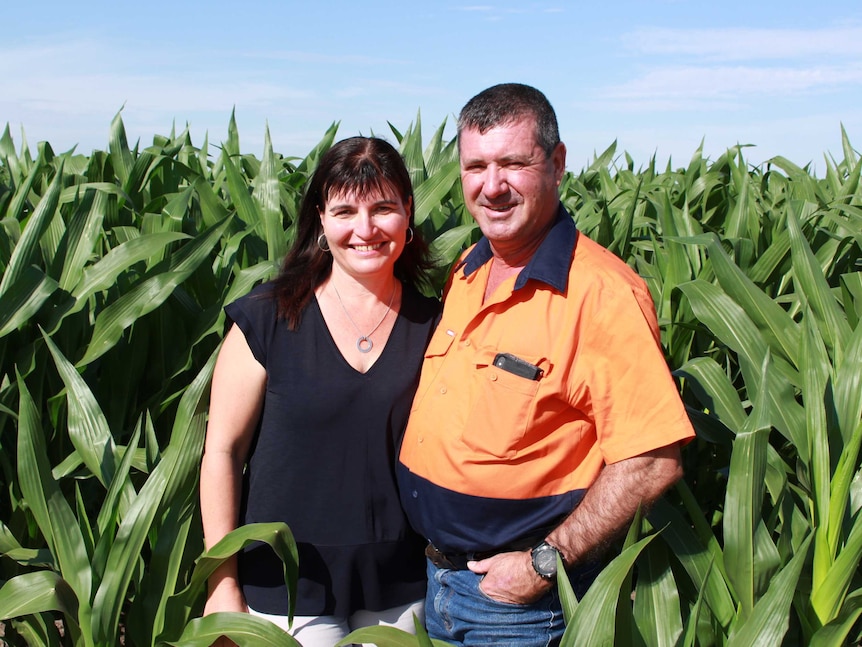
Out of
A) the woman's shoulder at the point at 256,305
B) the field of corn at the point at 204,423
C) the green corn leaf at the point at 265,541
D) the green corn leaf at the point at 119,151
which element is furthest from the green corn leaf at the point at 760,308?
the green corn leaf at the point at 119,151

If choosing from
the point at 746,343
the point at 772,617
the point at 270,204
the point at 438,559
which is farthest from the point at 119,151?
the point at 772,617

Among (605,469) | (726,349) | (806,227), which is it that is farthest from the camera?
(806,227)

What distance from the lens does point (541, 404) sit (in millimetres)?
1448

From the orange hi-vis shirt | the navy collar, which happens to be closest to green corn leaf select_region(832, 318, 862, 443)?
the orange hi-vis shirt

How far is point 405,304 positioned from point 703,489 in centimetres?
97

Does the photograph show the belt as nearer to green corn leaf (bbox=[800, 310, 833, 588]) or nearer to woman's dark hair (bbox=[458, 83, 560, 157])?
green corn leaf (bbox=[800, 310, 833, 588])

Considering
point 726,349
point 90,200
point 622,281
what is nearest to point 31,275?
point 90,200

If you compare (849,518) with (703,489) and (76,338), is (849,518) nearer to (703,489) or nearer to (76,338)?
(703,489)

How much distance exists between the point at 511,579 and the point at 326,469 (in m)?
0.38

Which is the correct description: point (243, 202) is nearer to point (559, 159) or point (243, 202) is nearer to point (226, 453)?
point (226, 453)

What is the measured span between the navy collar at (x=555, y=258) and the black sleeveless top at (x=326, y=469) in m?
0.32

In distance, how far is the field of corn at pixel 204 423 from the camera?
4.72 ft

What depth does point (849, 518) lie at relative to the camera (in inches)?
60.2

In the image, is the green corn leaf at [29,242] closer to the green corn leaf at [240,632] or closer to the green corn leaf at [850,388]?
the green corn leaf at [240,632]
